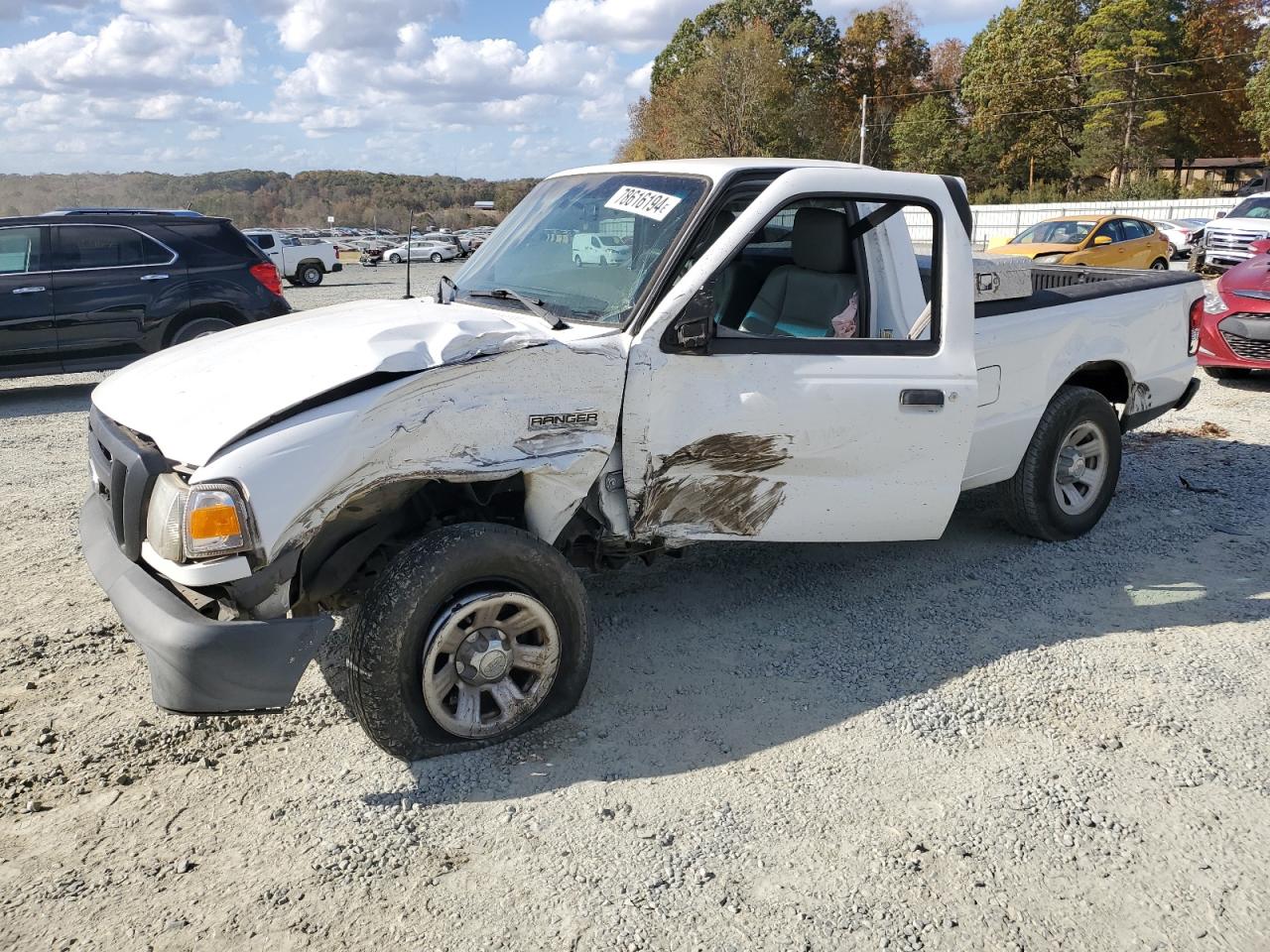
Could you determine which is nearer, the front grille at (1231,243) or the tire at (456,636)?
the tire at (456,636)

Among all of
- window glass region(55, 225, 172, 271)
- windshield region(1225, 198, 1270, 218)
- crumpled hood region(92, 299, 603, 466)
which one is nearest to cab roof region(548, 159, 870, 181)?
crumpled hood region(92, 299, 603, 466)

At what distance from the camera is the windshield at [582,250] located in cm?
395

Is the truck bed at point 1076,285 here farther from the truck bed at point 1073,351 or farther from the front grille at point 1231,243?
the front grille at point 1231,243

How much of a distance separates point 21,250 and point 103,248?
698 millimetres

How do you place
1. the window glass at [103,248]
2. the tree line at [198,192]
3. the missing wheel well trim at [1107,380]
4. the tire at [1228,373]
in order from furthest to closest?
the tree line at [198,192], the tire at [1228,373], the window glass at [103,248], the missing wheel well trim at [1107,380]

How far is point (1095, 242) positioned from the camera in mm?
17828

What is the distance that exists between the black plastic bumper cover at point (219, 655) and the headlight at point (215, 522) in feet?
0.73

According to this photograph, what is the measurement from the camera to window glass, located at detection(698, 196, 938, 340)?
14.6 feet

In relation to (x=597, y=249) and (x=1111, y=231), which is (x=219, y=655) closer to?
(x=597, y=249)

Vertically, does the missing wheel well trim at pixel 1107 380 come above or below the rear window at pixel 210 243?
below

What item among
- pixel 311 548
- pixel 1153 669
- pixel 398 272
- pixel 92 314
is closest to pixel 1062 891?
pixel 1153 669

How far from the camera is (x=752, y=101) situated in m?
61.7

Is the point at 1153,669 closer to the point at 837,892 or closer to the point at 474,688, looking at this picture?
the point at 837,892

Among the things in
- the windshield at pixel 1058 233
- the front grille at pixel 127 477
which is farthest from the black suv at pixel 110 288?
the windshield at pixel 1058 233
